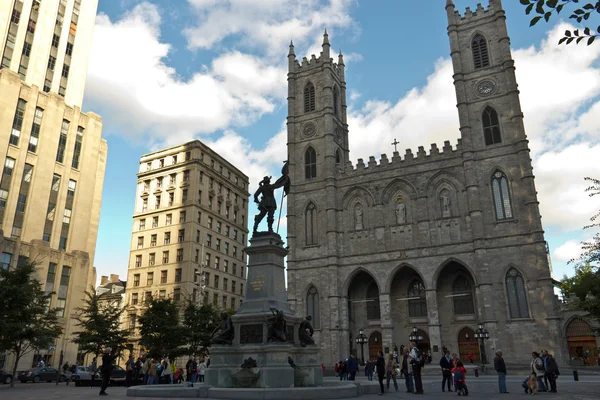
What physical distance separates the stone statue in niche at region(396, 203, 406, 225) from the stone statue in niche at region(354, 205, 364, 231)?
371 cm

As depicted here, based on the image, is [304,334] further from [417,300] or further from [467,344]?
[417,300]

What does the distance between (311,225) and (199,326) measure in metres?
17.6

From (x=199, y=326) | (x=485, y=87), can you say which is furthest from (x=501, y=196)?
(x=199, y=326)

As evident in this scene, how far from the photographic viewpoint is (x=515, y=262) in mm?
39625

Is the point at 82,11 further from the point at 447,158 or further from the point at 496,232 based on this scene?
the point at 496,232

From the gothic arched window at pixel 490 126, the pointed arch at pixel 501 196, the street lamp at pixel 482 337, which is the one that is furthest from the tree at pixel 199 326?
the gothic arched window at pixel 490 126

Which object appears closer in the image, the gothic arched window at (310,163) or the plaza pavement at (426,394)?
the plaza pavement at (426,394)

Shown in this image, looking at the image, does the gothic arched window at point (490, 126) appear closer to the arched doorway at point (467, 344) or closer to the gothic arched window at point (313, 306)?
the arched doorway at point (467, 344)

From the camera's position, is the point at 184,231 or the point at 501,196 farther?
the point at 184,231

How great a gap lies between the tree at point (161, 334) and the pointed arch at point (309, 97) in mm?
29326

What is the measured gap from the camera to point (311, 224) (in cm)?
4997

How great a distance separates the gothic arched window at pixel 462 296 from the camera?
139ft

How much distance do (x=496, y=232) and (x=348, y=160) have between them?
18204mm

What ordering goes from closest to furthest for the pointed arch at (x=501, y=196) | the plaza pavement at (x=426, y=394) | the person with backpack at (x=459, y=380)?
the plaza pavement at (x=426, y=394) → the person with backpack at (x=459, y=380) → the pointed arch at (x=501, y=196)
